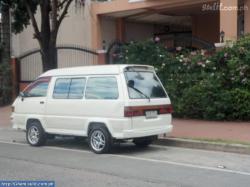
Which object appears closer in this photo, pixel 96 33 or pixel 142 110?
pixel 142 110

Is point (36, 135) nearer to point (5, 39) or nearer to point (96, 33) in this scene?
point (96, 33)

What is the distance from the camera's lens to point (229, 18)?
19703 millimetres

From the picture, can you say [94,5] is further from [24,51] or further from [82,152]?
[82,152]

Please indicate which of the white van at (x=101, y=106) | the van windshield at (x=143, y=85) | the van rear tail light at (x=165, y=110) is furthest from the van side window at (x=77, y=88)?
the van rear tail light at (x=165, y=110)

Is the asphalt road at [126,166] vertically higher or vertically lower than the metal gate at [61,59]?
lower

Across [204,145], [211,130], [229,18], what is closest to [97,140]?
[204,145]

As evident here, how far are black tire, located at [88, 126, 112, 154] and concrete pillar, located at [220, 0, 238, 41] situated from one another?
30.7 ft

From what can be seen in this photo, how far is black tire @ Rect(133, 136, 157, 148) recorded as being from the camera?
480 inches

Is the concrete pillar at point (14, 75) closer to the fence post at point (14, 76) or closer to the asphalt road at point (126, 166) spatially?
the fence post at point (14, 76)

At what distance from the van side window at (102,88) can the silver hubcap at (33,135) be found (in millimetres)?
1919

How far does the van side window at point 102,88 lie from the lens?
11398 mm

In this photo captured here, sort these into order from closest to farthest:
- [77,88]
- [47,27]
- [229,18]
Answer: [77,88]
[47,27]
[229,18]

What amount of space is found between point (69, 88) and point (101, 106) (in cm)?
125

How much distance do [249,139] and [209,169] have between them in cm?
315
